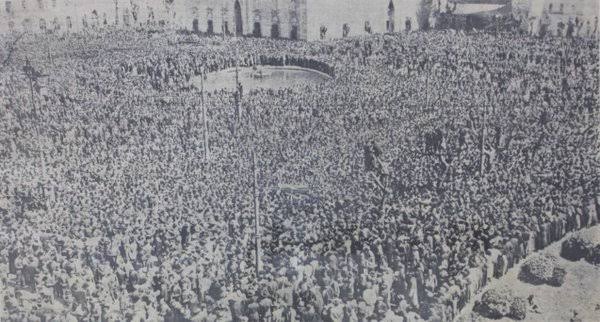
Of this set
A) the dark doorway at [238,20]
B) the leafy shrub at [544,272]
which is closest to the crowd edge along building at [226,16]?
the dark doorway at [238,20]

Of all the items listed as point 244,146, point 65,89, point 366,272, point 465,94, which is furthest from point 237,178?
point 65,89

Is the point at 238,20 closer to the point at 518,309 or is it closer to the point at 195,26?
the point at 195,26

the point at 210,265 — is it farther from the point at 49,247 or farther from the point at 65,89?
the point at 65,89

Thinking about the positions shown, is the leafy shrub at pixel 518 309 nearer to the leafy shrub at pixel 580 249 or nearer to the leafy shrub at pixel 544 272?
the leafy shrub at pixel 544 272

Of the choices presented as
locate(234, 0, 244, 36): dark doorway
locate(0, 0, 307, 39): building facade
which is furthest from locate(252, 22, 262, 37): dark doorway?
locate(234, 0, 244, 36): dark doorway

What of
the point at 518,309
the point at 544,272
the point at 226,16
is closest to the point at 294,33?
the point at 226,16

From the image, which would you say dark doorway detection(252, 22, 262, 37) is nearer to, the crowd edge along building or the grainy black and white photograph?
the crowd edge along building
